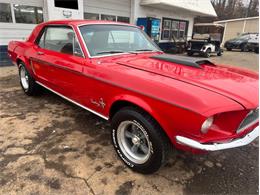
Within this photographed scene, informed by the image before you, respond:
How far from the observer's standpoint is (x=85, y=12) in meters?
10.6

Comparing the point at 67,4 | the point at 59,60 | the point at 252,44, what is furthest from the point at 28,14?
the point at 252,44

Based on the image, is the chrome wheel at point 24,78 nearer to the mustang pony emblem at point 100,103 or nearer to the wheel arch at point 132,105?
the mustang pony emblem at point 100,103

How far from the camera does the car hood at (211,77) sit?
1986 millimetres

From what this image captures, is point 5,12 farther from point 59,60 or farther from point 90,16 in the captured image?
point 59,60

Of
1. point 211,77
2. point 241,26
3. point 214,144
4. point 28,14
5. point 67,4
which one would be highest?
point 67,4

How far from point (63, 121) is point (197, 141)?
2.51m

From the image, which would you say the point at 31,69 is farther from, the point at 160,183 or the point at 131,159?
the point at 160,183

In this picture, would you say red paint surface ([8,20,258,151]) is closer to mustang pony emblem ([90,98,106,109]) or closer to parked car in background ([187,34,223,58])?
mustang pony emblem ([90,98,106,109])

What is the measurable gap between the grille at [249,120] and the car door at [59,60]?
203 cm

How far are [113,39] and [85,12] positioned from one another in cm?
816

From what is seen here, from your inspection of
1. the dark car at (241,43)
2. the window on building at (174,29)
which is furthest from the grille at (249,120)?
the dark car at (241,43)

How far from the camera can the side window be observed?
10.4 feet

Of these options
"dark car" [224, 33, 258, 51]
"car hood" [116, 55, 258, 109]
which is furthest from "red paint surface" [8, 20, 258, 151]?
"dark car" [224, 33, 258, 51]

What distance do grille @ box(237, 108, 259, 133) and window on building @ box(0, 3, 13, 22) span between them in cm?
921
